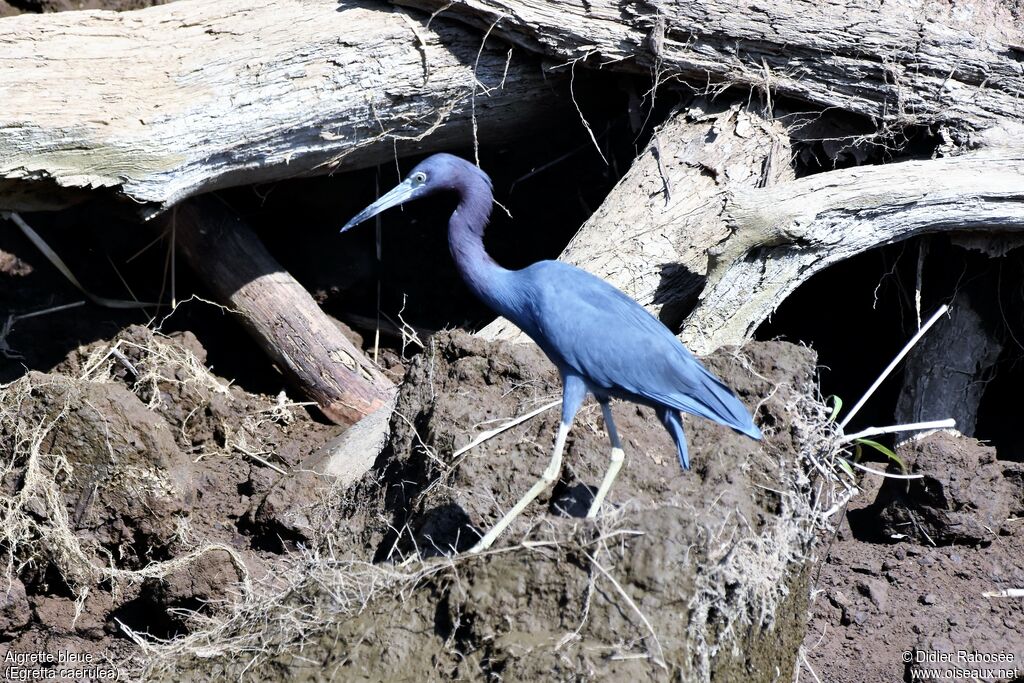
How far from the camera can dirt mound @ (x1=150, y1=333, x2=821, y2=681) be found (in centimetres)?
300

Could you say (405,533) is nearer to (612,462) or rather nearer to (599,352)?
(612,462)

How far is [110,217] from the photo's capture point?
19.0ft

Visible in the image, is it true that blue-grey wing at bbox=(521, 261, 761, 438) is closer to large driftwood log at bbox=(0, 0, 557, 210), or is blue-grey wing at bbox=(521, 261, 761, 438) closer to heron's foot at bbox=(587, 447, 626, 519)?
heron's foot at bbox=(587, 447, 626, 519)

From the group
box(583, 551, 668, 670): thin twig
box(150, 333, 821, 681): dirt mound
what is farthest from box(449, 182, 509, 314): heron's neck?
box(583, 551, 668, 670): thin twig

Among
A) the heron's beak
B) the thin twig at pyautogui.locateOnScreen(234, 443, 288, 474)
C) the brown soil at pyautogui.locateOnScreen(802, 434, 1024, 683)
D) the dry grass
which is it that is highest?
the heron's beak

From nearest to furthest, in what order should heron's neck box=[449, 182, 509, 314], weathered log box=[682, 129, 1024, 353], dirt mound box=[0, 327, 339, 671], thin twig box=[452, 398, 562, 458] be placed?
thin twig box=[452, 398, 562, 458], heron's neck box=[449, 182, 509, 314], dirt mound box=[0, 327, 339, 671], weathered log box=[682, 129, 1024, 353]

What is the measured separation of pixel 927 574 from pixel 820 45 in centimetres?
229

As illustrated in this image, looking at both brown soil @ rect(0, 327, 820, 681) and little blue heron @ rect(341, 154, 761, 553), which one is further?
little blue heron @ rect(341, 154, 761, 553)

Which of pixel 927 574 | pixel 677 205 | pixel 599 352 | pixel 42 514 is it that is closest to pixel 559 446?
pixel 599 352

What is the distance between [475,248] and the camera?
4.14 meters

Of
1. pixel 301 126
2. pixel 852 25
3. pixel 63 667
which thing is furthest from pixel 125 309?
pixel 852 25

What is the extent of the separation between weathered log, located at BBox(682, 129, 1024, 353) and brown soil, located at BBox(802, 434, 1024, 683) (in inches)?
35.2

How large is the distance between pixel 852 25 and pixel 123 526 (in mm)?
3764

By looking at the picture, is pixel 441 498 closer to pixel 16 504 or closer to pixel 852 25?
pixel 16 504
